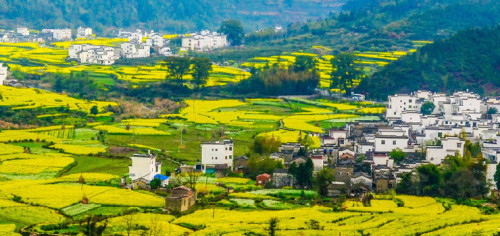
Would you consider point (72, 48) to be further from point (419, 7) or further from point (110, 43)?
point (419, 7)

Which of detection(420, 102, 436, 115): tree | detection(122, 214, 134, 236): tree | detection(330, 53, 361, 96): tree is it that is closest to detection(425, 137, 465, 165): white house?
detection(420, 102, 436, 115): tree

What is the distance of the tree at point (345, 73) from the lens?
223ft

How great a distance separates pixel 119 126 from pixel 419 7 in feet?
175

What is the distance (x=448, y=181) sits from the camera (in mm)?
34938

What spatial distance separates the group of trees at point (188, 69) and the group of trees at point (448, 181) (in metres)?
34.9

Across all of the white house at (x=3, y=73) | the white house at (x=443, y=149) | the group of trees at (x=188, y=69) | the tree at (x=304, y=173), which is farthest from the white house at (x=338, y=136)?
the white house at (x=3, y=73)

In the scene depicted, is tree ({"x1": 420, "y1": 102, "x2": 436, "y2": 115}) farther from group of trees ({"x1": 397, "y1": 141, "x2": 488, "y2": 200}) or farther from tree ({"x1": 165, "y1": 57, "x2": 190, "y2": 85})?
tree ({"x1": 165, "y1": 57, "x2": 190, "y2": 85})

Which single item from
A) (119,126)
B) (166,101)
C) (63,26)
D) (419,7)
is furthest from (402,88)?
(63,26)

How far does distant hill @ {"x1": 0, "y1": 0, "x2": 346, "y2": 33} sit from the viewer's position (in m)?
118

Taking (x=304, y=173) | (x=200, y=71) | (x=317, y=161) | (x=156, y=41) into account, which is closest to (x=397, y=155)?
(x=317, y=161)

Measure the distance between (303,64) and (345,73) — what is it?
4537 mm

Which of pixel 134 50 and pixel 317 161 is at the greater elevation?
pixel 134 50

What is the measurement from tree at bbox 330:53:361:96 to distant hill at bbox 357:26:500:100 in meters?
1.18

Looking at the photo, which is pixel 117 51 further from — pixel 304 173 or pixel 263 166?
pixel 304 173
